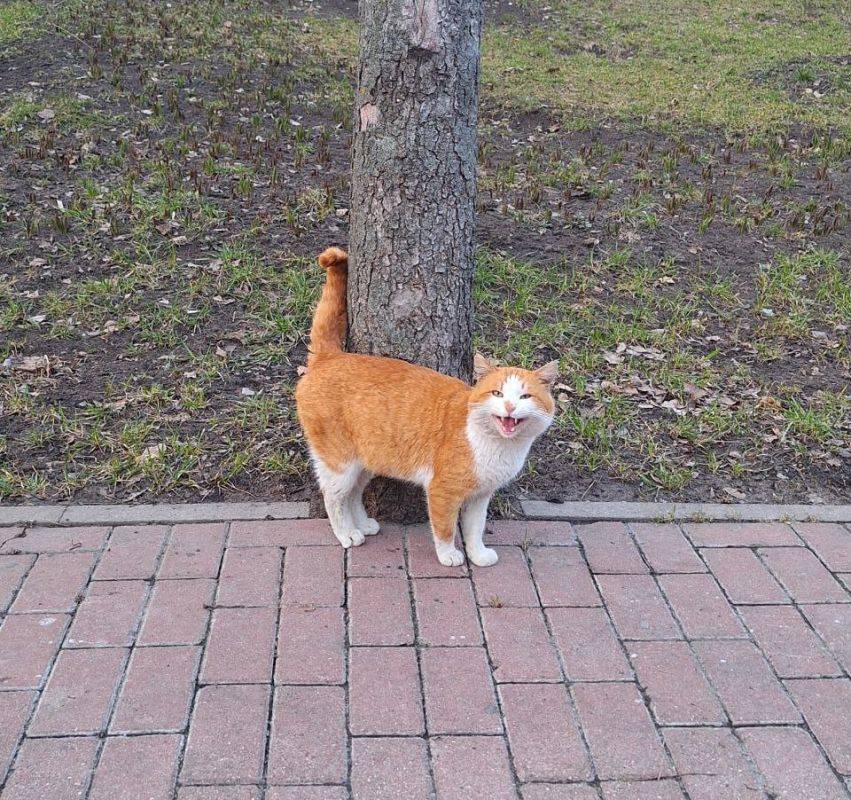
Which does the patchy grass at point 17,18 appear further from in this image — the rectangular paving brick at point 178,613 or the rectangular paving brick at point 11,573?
the rectangular paving brick at point 178,613

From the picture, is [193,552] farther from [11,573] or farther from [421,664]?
[421,664]

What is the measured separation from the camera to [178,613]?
10.5 feet

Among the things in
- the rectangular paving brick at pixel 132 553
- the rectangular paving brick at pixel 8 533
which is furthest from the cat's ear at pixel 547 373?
the rectangular paving brick at pixel 8 533

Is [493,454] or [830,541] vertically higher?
[493,454]

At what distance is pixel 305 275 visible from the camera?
5.66m

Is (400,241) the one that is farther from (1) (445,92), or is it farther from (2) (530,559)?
(2) (530,559)

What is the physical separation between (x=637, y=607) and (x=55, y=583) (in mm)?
2391

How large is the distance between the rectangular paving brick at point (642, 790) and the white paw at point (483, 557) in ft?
3.88

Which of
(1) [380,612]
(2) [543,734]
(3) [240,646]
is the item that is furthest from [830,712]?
(3) [240,646]

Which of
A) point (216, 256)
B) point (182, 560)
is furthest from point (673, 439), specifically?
point (216, 256)

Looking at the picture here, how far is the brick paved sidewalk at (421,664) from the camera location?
2566 millimetres

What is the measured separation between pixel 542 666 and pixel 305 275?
11.3 feet

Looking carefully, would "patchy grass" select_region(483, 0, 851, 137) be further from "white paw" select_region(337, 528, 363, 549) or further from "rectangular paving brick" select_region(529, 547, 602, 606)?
"white paw" select_region(337, 528, 363, 549)

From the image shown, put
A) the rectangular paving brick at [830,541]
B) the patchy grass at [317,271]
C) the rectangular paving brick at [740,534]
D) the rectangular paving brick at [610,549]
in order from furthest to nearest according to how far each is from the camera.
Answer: the patchy grass at [317,271], the rectangular paving brick at [740,534], the rectangular paving brick at [830,541], the rectangular paving brick at [610,549]
